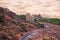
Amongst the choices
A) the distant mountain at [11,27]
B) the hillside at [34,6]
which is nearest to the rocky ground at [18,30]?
the distant mountain at [11,27]

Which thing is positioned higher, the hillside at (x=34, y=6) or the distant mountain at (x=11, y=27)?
the distant mountain at (x=11, y=27)

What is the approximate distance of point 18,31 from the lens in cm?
265

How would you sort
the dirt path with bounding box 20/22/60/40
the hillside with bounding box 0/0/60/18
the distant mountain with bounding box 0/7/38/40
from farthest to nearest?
the hillside with bounding box 0/0/60/18
the dirt path with bounding box 20/22/60/40
the distant mountain with bounding box 0/7/38/40

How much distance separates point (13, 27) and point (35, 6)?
11.5 ft

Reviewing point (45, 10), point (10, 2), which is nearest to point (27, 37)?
point (45, 10)

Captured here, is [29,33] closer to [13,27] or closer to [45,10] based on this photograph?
[13,27]

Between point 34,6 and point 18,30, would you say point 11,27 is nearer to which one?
point 18,30

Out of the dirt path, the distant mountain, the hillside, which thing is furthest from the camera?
the hillside

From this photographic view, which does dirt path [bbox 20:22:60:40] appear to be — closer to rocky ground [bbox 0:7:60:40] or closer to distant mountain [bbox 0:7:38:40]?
rocky ground [bbox 0:7:60:40]

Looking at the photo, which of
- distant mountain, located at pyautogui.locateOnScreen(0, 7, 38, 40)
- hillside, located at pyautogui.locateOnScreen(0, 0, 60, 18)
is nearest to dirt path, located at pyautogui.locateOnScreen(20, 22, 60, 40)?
distant mountain, located at pyautogui.locateOnScreen(0, 7, 38, 40)

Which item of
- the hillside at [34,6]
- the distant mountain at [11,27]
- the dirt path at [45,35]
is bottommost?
the hillside at [34,6]

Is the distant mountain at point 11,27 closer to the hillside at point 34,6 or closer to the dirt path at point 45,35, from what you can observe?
the dirt path at point 45,35

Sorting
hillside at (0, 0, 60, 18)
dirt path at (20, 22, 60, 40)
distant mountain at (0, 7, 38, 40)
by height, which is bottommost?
hillside at (0, 0, 60, 18)

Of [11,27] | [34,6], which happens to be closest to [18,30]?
[11,27]
